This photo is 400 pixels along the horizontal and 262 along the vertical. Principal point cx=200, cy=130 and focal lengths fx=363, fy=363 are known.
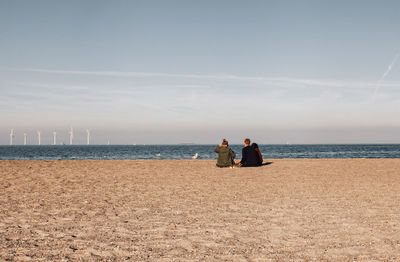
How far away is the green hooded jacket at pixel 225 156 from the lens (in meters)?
20.6

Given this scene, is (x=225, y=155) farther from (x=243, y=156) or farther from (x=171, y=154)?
(x=171, y=154)

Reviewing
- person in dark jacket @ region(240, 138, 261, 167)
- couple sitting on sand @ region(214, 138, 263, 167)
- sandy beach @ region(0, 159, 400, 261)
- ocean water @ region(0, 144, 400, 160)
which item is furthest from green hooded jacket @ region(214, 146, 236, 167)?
ocean water @ region(0, 144, 400, 160)

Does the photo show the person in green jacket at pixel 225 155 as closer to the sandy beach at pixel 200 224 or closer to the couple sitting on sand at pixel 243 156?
the couple sitting on sand at pixel 243 156

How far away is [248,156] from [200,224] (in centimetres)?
1457

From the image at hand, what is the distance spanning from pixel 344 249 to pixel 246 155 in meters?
15.9

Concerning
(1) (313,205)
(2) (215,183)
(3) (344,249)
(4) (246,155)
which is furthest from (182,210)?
(4) (246,155)

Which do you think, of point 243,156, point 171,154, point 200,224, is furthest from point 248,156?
point 171,154

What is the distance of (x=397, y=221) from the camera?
23.3 feet

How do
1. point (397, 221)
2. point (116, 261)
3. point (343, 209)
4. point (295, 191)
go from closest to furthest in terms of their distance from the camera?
point (116, 261)
point (397, 221)
point (343, 209)
point (295, 191)

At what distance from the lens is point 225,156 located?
2098 cm

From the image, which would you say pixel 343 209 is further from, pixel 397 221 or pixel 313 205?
pixel 397 221

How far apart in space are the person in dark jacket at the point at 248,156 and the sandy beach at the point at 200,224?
354 inches

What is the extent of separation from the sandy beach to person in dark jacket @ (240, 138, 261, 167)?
8994mm

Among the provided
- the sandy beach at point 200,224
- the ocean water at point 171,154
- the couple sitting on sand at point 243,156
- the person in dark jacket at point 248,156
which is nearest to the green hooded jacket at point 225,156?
the couple sitting on sand at point 243,156
